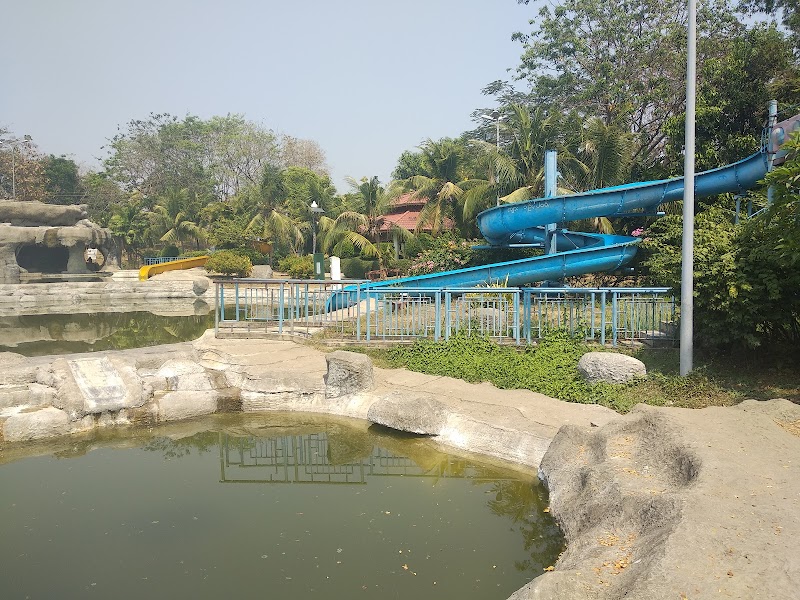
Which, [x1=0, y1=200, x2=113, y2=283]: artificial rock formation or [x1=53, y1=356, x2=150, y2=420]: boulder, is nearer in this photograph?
[x1=53, y1=356, x2=150, y2=420]: boulder

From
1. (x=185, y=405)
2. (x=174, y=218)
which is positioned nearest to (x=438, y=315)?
(x=185, y=405)

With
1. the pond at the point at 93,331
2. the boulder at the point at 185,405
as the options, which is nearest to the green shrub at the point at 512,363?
the boulder at the point at 185,405

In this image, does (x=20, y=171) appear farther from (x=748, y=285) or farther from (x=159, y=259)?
(x=748, y=285)

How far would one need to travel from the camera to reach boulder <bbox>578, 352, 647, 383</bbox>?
9.20 m

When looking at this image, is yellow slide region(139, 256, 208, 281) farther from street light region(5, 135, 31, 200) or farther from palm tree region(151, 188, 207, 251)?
street light region(5, 135, 31, 200)

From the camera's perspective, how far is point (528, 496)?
21.7ft

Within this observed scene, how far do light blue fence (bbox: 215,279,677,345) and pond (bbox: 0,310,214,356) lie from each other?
580 cm

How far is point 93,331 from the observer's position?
20.1m

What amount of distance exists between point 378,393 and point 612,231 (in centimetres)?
1477

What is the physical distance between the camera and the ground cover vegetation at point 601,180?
8938 millimetres

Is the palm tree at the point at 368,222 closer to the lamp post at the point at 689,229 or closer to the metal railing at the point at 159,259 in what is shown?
the metal railing at the point at 159,259

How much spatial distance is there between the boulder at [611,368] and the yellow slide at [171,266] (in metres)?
Answer: 28.4

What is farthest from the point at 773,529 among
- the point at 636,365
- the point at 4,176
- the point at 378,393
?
the point at 4,176

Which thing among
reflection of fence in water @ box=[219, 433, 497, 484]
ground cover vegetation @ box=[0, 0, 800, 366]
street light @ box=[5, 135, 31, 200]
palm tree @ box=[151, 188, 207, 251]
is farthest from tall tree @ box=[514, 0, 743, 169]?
street light @ box=[5, 135, 31, 200]
